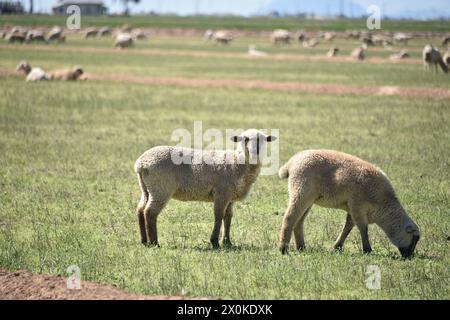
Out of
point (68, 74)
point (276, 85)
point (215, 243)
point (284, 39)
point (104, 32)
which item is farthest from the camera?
point (104, 32)

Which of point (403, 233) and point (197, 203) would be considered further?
point (197, 203)

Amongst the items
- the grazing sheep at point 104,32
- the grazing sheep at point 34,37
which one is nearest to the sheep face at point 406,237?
the grazing sheep at point 34,37

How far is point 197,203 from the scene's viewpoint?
47.4 ft

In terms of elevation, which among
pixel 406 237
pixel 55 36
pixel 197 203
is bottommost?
pixel 197 203

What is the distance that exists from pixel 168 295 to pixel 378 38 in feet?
247

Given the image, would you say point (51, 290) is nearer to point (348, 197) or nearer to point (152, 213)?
point (152, 213)

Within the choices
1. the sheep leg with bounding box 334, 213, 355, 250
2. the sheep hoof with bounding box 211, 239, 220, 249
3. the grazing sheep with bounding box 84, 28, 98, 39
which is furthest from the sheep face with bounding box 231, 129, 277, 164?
the grazing sheep with bounding box 84, 28, 98, 39

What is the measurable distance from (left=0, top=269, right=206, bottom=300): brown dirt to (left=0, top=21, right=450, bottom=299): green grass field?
553 millimetres

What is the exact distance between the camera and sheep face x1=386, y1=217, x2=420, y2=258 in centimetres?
1030

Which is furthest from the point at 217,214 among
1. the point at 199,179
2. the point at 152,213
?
the point at 152,213

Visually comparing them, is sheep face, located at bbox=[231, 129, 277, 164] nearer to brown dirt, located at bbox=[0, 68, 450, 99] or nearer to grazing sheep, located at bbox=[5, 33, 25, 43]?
brown dirt, located at bbox=[0, 68, 450, 99]

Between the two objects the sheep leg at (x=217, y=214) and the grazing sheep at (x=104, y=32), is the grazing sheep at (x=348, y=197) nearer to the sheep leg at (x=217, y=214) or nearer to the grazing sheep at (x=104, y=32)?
the sheep leg at (x=217, y=214)

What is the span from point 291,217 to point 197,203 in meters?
4.40

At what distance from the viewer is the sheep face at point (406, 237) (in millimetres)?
10297
